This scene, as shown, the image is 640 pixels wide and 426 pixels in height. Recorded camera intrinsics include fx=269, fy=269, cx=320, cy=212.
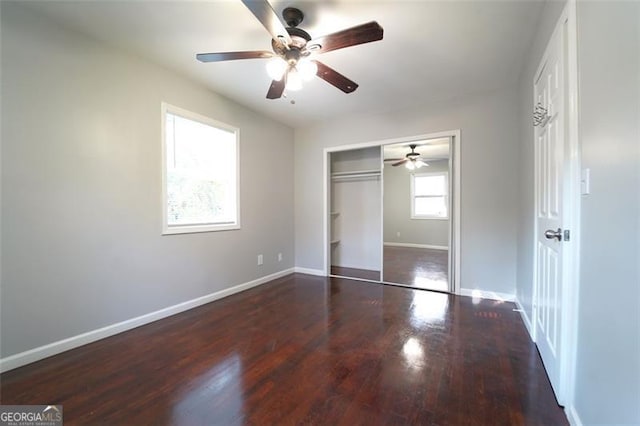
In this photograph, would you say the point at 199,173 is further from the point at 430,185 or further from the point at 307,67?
the point at 430,185

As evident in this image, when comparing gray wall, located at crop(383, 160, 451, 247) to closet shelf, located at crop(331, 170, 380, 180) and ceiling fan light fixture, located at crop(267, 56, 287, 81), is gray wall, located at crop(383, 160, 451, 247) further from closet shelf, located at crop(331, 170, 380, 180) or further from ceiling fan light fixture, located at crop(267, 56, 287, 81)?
ceiling fan light fixture, located at crop(267, 56, 287, 81)

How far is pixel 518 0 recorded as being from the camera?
1859 millimetres

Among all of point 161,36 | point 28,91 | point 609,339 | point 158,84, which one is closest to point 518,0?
point 609,339

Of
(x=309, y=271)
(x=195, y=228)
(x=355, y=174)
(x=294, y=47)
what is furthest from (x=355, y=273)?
(x=294, y=47)

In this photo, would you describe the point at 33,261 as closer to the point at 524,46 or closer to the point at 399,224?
the point at 524,46

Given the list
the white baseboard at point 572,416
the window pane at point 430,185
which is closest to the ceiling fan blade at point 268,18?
the white baseboard at point 572,416

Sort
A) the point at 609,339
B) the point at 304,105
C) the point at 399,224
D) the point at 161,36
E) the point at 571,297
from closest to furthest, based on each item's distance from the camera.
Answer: the point at 609,339
the point at 571,297
the point at 161,36
the point at 304,105
the point at 399,224

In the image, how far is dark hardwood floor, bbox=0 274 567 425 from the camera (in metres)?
1.46

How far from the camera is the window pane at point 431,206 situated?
702 centimetres

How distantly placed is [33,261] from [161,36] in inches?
79.4

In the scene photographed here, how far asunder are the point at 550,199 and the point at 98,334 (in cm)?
366

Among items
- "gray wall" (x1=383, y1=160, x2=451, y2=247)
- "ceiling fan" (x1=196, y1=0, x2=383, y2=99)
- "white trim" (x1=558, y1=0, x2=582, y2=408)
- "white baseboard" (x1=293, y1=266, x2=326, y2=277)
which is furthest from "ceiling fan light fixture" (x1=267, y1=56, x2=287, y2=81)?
"gray wall" (x1=383, y1=160, x2=451, y2=247)

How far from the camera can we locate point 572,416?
4.46ft

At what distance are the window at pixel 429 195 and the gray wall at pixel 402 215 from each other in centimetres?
11
